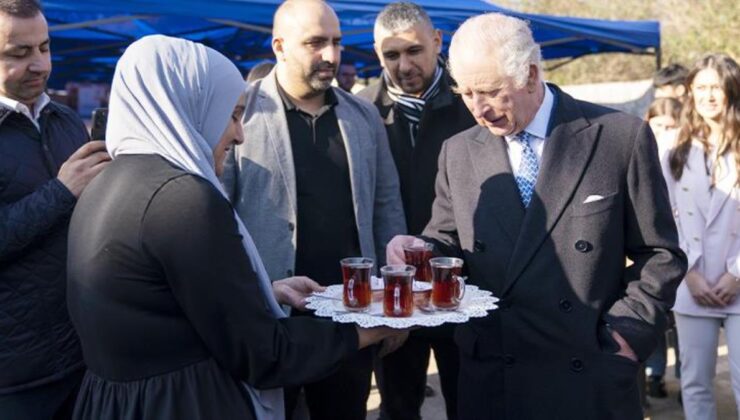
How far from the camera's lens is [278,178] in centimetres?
314

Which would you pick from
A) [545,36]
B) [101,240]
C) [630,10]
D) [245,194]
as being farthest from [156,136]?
[630,10]

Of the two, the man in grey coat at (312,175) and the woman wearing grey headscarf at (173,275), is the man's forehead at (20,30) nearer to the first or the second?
the woman wearing grey headscarf at (173,275)

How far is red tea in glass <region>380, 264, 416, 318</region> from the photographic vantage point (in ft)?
6.80

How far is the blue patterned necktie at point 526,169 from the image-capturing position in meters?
2.44

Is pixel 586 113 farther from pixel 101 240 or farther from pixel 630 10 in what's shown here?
pixel 630 10

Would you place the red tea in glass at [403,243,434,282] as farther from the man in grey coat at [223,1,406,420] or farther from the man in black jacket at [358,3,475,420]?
the man in black jacket at [358,3,475,420]

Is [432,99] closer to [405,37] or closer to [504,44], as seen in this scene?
[405,37]

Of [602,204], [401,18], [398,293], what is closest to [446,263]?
[398,293]

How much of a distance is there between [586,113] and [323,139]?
122cm

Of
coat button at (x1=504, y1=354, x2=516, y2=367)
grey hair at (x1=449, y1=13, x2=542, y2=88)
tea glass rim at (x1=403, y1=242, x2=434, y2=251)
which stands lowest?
coat button at (x1=504, y1=354, x2=516, y2=367)

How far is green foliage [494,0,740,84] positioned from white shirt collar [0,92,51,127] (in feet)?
40.4

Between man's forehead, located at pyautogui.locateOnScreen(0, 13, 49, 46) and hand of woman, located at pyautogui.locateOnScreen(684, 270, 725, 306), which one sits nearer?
man's forehead, located at pyautogui.locateOnScreen(0, 13, 49, 46)

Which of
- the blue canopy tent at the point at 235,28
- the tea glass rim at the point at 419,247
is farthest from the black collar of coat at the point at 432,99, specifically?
the blue canopy tent at the point at 235,28

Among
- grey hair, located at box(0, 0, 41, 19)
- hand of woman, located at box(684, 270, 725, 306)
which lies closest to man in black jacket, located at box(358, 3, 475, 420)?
hand of woman, located at box(684, 270, 725, 306)
